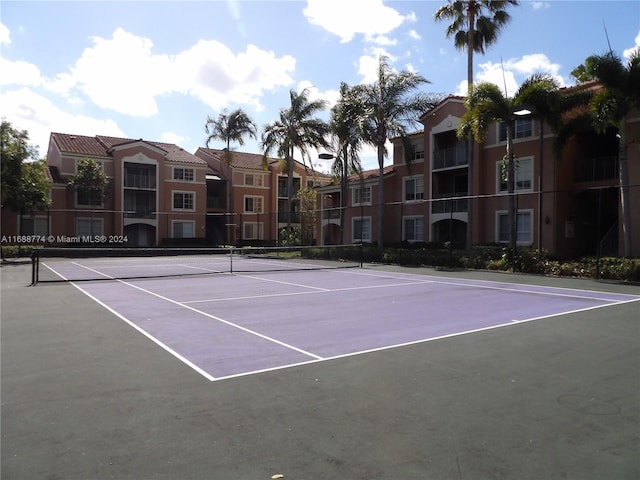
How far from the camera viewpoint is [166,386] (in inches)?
207

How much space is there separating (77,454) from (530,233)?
26707 millimetres

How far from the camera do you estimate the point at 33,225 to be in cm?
4038

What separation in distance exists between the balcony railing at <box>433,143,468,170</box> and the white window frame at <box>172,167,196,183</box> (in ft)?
93.3

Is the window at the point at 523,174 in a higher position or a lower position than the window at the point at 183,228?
higher

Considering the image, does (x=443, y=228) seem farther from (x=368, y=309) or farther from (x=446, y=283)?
(x=368, y=309)

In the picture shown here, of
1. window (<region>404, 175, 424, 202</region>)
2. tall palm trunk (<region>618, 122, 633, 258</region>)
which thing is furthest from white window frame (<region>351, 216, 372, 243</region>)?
tall palm trunk (<region>618, 122, 633, 258</region>)

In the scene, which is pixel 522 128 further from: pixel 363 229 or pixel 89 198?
pixel 89 198

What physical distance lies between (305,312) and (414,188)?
25973 mm

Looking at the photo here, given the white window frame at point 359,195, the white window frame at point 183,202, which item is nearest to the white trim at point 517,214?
the white window frame at point 359,195

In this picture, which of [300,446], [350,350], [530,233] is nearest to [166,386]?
[300,446]

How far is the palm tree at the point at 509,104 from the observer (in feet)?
73.2

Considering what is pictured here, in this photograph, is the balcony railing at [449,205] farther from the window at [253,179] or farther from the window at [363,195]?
the window at [253,179]

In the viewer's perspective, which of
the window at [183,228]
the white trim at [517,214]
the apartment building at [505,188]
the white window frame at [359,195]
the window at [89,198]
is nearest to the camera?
the apartment building at [505,188]

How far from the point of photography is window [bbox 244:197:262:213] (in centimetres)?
5641
